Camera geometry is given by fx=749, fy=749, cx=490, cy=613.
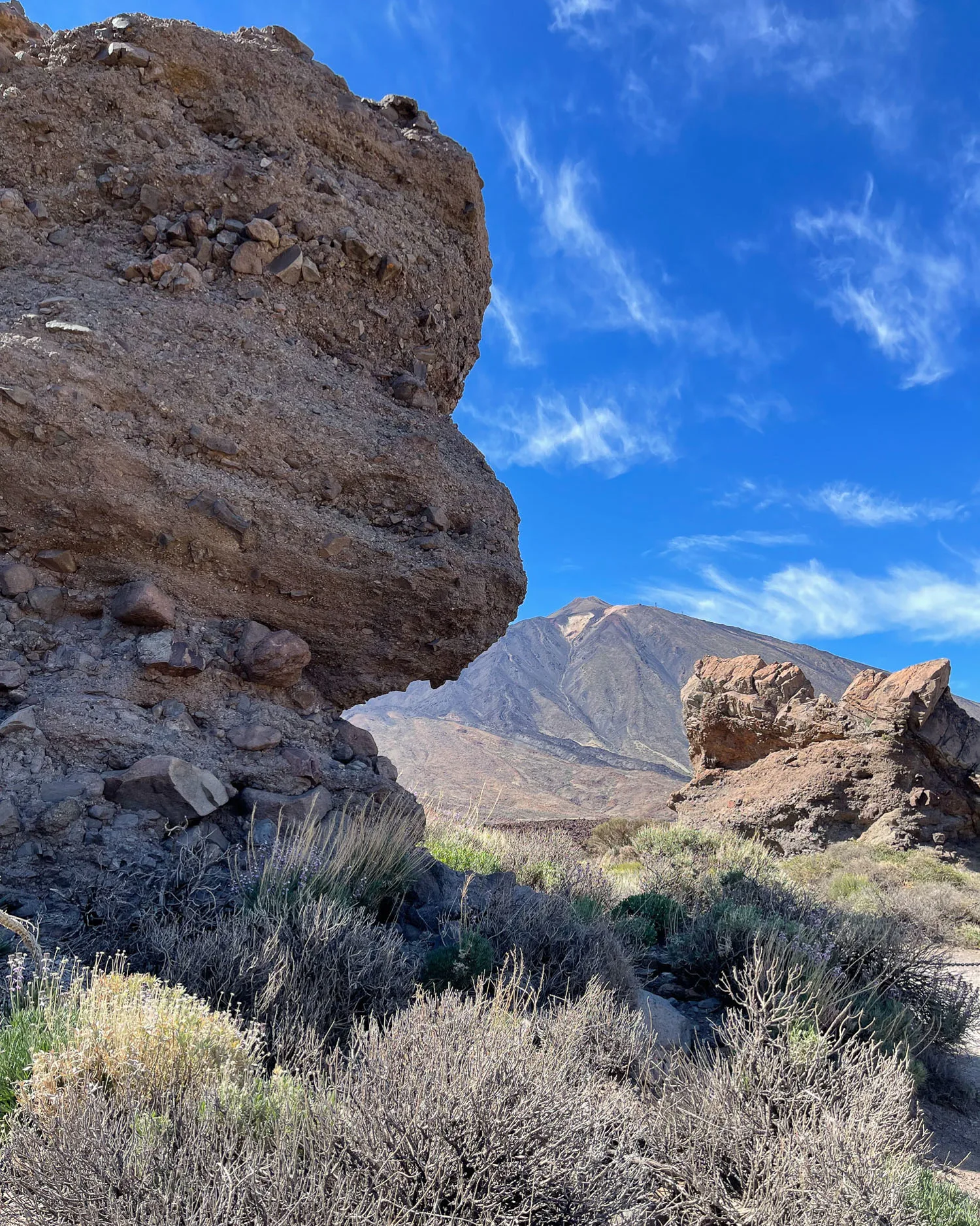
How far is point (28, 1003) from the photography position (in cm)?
269

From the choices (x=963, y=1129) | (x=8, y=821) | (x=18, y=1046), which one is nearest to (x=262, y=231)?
(x=8, y=821)

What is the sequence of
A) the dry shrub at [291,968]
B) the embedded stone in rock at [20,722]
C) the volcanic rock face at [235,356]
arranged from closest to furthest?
the dry shrub at [291,968] → the embedded stone in rock at [20,722] → the volcanic rock face at [235,356]

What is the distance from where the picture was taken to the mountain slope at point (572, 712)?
Result: 5590cm

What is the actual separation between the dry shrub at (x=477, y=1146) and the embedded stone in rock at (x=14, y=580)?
334cm

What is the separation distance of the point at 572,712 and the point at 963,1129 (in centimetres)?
11479

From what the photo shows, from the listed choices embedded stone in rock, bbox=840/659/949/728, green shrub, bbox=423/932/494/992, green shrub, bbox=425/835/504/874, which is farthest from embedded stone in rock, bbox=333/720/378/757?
embedded stone in rock, bbox=840/659/949/728

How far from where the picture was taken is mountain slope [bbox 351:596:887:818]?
5590 centimetres

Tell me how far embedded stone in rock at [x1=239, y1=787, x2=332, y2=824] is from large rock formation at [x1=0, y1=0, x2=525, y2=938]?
0.02 m

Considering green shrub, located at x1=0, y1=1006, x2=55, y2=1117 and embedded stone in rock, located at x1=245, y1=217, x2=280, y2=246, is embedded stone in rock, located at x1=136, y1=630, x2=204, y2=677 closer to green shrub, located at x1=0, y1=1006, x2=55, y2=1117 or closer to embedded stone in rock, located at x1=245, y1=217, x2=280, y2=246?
green shrub, located at x1=0, y1=1006, x2=55, y2=1117

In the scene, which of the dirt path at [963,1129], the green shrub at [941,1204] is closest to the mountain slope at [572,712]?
the dirt path at [963,1129]

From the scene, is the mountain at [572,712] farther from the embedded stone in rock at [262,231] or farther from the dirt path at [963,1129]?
the embedded stone in rock at [262,231]

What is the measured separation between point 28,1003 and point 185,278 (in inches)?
188

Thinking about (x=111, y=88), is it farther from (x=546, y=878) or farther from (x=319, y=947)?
(x=546, y=878)

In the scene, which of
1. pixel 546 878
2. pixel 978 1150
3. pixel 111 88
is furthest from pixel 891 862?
pixel 111 88
